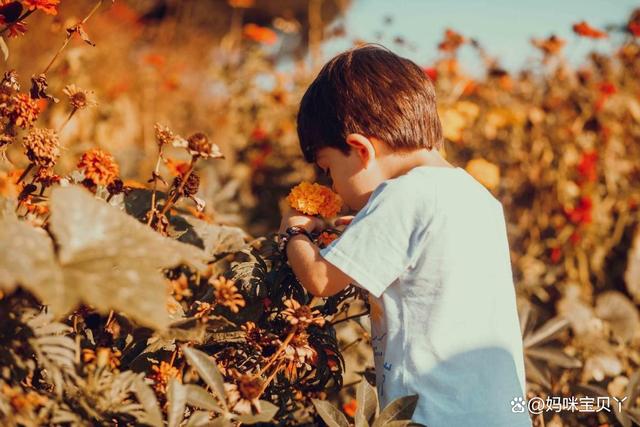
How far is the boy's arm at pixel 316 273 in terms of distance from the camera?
3.72 feet

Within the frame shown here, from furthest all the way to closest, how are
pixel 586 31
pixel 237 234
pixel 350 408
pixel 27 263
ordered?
pixel 586 31 → pixel 350 408 → pixel 237 234 → pixel 27 263

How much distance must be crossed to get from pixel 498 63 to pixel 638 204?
1.01m

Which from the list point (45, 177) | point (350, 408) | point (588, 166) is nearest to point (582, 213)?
point (588, 166)

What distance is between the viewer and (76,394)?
903mm

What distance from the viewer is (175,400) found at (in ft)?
2.86

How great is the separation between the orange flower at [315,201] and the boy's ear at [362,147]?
0.30 ft

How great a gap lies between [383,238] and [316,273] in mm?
130

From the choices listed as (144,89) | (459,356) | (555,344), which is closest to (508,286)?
(459,356)

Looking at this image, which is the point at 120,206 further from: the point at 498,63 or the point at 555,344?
the point at 498,63

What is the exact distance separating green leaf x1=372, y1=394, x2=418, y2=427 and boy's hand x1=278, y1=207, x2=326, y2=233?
0.38 metres

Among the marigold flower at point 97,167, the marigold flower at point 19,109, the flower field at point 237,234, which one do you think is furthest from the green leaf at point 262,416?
the marigold flower at point 19,109

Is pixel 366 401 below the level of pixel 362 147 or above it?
below

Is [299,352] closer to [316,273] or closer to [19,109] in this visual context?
[316,273]

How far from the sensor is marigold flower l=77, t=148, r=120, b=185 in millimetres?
1101
